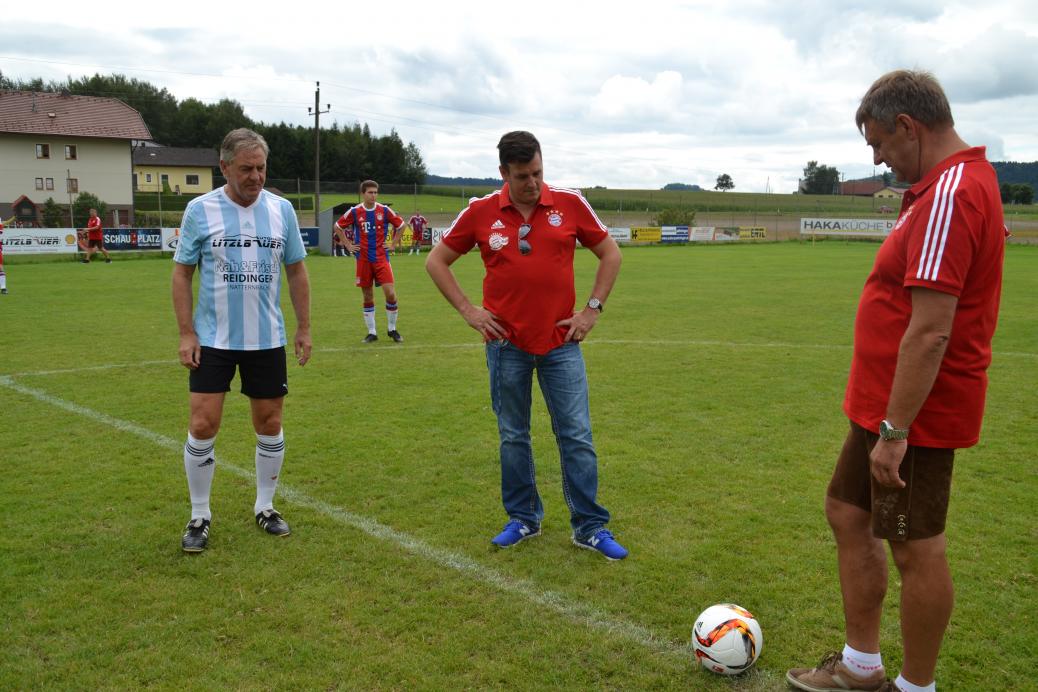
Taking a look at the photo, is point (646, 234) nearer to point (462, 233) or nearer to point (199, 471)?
point (462, 233)

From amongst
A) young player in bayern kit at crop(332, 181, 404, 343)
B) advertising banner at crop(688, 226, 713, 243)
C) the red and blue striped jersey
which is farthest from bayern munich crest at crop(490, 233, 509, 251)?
advertising banner at crop(688, 226, 713, 243)

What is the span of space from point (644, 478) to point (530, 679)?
8.61ft

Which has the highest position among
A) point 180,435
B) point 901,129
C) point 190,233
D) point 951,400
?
point 901,129

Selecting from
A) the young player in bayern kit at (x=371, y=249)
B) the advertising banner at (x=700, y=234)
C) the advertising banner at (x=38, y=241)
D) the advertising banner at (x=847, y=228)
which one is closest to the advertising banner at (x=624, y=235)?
the advertising banner at (x=700, y=234)

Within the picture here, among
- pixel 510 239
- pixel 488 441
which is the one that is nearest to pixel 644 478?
pixel 488 441

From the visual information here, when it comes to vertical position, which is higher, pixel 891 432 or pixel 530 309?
pixel 530 309

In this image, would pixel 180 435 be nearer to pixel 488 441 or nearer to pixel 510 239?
pixel 488 441

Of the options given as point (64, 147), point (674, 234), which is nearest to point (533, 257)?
point (674, 234)

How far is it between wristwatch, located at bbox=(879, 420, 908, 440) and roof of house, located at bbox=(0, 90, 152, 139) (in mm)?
60091

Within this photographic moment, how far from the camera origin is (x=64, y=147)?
54094mm

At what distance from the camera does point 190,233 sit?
4.52 metres

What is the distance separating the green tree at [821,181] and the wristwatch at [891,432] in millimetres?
116631

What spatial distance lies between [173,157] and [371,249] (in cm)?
7312

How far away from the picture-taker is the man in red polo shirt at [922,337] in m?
2.55
